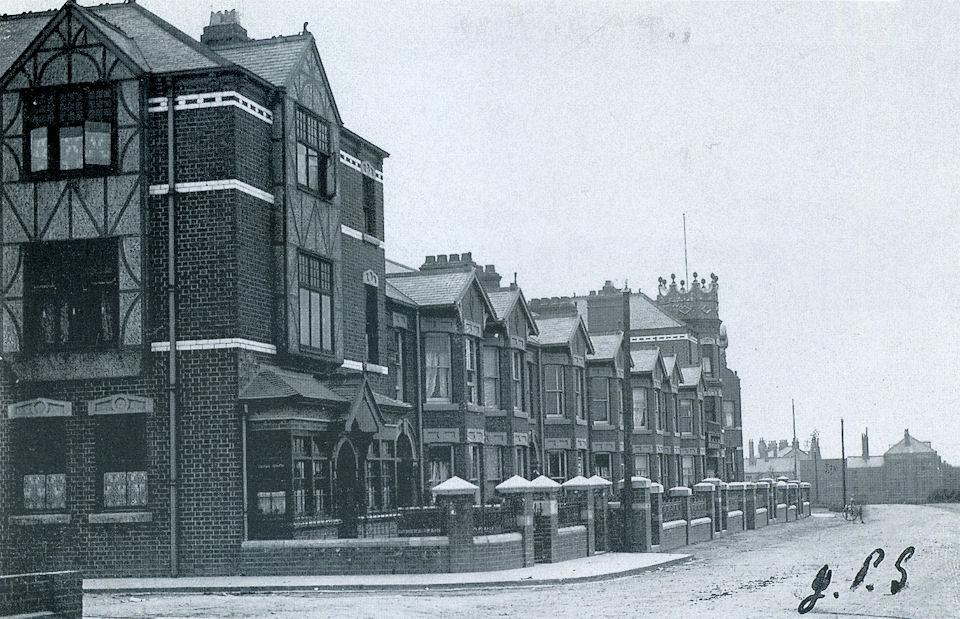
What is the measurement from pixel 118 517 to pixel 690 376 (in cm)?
4622

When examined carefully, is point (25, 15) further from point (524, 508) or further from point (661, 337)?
point (661, 337)

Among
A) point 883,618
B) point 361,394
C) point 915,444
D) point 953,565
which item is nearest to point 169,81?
point 361,394

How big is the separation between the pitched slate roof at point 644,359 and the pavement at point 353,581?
105 feet

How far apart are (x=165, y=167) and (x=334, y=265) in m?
4.79

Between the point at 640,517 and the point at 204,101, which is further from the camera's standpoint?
the point at 640,517

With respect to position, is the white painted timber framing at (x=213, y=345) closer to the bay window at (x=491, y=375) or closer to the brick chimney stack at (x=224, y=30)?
the brick chimney stack at (x=224, y=30)

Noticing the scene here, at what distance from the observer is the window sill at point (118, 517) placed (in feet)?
84.5

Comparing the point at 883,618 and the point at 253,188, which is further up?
the point at 253,188

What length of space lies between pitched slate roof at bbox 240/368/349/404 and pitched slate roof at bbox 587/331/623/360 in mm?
26357

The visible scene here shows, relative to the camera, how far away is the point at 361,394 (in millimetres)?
28312

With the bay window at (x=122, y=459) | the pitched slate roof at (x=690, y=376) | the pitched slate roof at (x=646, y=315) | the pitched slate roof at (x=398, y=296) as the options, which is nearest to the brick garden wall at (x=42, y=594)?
the bay window at (x=122, y=459)

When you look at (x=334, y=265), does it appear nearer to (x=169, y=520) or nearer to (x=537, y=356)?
(x=169, y=520)

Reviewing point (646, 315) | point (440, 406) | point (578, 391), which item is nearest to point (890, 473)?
point (646, 315)

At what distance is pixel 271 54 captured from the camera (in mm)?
28703
